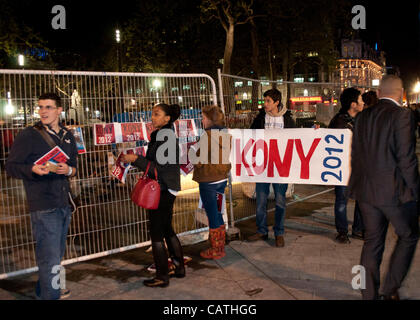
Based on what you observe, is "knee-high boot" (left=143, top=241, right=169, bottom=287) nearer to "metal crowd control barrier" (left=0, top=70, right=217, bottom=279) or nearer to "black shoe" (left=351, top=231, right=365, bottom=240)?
"metal crowd control barrier" (left=0, top=70, right=217, bottom=279)

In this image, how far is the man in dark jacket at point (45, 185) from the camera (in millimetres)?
3555

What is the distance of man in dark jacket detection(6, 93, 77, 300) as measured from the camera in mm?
3555

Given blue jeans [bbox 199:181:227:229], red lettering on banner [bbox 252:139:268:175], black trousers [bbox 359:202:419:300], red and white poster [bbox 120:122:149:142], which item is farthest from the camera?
red lettering on banner [bbox 252:139:268:175]

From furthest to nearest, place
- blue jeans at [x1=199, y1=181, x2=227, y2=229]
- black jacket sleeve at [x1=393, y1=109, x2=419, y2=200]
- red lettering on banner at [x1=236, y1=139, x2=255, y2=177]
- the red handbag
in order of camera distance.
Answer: red lettering on banner at [x1=236, y1=139, x2=255, y2=177] < blue jeans at [x1=199, y1=181, x2=227, y2=229] < the red handbag < black jacket sleeve at [x1=393, y1=109, x2=419, y2=200]

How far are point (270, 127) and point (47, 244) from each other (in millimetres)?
3358

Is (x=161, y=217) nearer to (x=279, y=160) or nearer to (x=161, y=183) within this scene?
(x=161, y=183)

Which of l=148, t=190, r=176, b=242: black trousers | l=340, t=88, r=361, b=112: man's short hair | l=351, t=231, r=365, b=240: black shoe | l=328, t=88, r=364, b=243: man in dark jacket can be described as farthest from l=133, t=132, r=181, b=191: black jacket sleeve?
l=351, t=231, r=365, b=240: black shoe

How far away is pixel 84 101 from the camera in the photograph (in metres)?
4.85

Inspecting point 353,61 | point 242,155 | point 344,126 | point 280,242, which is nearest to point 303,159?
point 344,126

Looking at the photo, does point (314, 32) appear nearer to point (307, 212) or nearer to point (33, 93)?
point (307, 212)

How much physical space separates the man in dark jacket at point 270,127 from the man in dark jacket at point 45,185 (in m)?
2.81

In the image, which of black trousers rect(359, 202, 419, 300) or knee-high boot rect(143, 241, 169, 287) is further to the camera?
knee-high boot rect(143, 241, 169, 287)

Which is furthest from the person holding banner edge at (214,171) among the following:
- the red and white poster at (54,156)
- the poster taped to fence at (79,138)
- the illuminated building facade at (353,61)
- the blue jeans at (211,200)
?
the illuminated building facade at (353,61)
